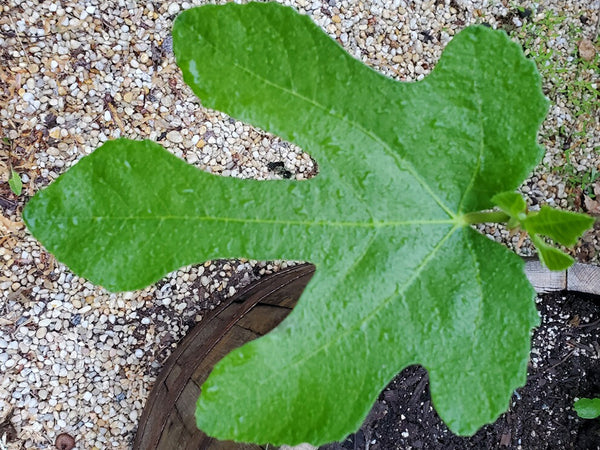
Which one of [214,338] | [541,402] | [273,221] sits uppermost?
[273,221]

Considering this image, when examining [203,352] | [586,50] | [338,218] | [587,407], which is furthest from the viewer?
[586,50]

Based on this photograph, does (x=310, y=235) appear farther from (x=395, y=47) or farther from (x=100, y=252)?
(x=395, y=47)

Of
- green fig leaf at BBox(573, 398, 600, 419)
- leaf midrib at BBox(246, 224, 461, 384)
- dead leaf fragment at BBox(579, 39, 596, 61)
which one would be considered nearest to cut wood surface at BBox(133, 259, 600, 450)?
green fig leaf at BBox(573, 398, 600, 419)

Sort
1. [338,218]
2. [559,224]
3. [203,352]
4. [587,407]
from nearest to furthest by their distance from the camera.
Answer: [559,224] < [338,218] < [203,352] < [587,407]

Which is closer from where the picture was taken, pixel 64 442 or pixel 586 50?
pixel 64 442

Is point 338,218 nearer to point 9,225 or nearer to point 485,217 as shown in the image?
point 485,217

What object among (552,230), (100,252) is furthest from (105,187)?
(552,230)

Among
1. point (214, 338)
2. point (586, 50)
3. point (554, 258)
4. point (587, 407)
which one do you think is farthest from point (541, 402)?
point (586, 50)
